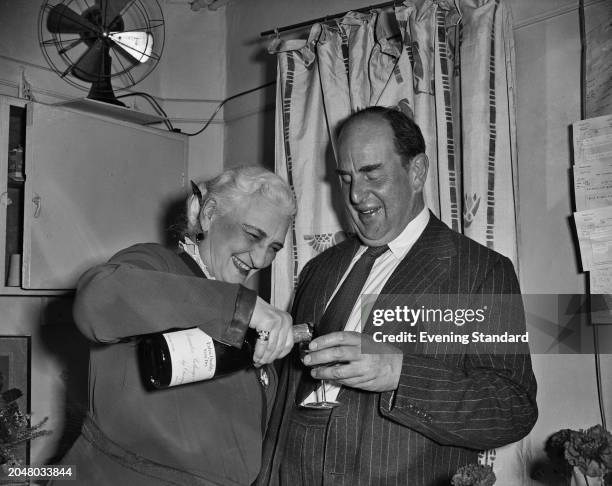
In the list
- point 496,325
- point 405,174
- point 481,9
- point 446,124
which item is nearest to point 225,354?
point 496,325

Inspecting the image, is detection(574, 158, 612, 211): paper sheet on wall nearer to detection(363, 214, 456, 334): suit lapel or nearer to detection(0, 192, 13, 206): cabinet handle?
detection(363, 214, 456, 334): suit lapel

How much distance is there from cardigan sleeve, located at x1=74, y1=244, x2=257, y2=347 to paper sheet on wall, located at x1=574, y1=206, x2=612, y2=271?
3.38 ft

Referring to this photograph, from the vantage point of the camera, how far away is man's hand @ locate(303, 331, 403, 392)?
98 centimetres

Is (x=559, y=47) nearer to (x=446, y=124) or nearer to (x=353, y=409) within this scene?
(x=446, y=124)

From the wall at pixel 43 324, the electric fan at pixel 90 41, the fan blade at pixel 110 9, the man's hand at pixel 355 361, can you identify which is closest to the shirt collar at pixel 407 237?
the man's hand at pixel 355 361

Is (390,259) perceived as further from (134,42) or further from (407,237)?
(134,42)

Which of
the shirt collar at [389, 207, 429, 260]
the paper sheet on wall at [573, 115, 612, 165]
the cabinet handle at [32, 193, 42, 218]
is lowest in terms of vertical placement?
the shirt collar at [389, 207, 429, 260]

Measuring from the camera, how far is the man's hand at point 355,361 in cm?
98

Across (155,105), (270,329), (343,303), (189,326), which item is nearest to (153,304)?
(189,326)

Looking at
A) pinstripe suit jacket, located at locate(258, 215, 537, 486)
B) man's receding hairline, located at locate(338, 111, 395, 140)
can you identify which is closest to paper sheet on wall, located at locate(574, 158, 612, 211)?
pinstripe suit jacket, located at locate(258, 215, 537, 486)

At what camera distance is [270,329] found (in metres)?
0.96

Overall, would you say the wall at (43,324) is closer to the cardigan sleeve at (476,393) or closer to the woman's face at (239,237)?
the woman's face at (239,237)

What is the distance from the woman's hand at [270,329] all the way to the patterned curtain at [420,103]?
88 centimetres

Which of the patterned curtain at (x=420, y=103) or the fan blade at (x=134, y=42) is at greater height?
the fan blade at (x=134, y=42)
